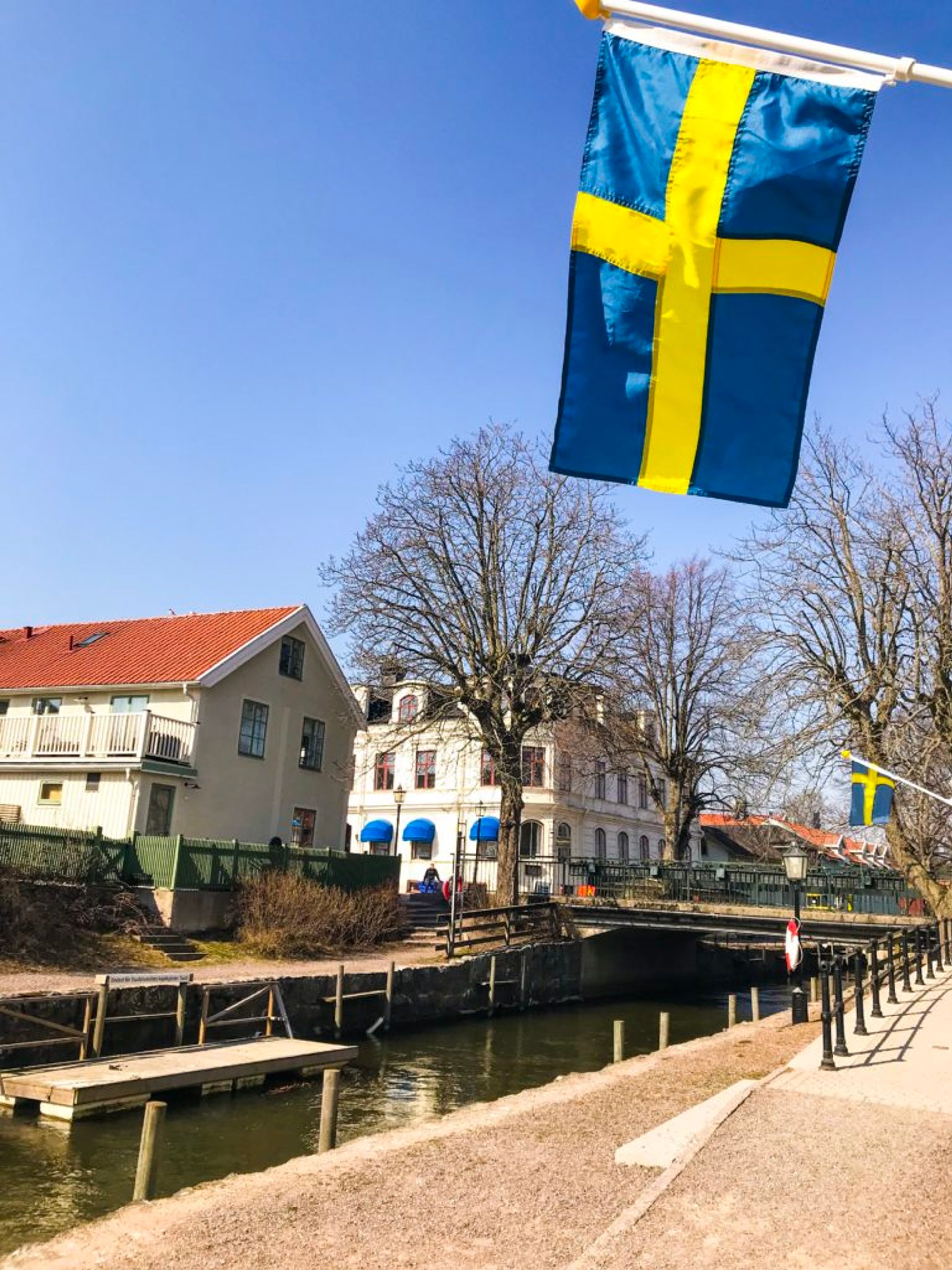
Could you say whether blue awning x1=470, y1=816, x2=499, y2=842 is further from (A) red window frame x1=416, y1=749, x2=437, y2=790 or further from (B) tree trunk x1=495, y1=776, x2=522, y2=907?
(B) tree trunk x1=495, y1=776, x2=522, y2=907

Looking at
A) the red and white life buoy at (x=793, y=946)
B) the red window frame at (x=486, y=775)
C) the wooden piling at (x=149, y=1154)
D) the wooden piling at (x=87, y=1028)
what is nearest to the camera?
the wooden piling at (x=149, y=1154)

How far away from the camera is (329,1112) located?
33.6 ft

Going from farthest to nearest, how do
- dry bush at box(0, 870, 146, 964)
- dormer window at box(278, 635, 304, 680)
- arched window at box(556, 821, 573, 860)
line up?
arched window at box(556, 821, 573, 860), dormer window at box(278, 635, 304, 680), dry bush at box(0, 870, 146, 964)

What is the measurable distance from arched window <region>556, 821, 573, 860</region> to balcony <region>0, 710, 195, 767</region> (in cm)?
2542

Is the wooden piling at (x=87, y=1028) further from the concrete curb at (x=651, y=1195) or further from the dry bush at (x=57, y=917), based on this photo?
the concrete curb at (x=651, y=1195)

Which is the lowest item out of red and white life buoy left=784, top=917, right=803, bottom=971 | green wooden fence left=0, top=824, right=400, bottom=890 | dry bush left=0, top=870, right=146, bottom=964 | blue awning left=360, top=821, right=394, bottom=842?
dry bush left=0, top=870, right=146, bottom=964

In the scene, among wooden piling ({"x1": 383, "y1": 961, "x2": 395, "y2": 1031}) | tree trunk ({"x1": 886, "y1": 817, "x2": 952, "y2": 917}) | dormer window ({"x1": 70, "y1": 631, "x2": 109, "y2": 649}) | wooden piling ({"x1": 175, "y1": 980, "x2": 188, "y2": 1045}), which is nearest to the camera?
wooden piling ({"x1": 175, "y1": 980, "x2": 188, "y2": 1045})

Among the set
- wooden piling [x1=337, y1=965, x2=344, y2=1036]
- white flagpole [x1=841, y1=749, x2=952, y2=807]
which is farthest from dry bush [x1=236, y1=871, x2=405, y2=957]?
white flagpole [x1=841, y1=749, x2=952, y2=807]

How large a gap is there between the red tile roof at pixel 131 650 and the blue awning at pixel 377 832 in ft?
62.1

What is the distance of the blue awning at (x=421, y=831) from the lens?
169 feet

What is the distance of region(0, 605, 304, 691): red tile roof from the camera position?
31.9 meters

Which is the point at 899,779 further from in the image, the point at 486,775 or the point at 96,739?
the point at 486,775

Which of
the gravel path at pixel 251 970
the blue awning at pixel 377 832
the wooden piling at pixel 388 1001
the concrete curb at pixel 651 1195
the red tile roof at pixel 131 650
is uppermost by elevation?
the red tile roof at pixel 131 650

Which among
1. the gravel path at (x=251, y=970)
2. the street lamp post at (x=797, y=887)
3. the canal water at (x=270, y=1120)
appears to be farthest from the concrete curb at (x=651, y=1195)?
the gravel path at (x=251, y=970)
